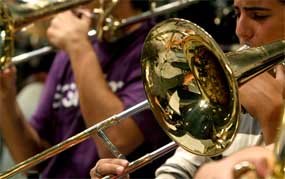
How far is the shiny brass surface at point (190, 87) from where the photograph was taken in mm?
1108

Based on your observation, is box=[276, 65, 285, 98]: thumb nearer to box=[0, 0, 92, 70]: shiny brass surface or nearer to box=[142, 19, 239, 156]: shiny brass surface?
box=[142, 19, 239, 156]: shiny brass surface

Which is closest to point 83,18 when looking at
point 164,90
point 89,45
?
Answer: point 89,45

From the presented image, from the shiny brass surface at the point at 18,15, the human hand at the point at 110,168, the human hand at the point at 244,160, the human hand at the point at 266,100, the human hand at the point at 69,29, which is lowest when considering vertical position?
the human hand at the point at 110,168

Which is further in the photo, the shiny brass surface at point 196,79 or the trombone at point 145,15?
the trombone at point 145,15

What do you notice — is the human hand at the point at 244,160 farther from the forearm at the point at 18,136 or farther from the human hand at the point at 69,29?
the forearm at the point at 18,136

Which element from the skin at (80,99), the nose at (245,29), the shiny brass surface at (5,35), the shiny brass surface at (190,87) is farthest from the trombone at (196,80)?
the shiny brass surface at (5,35)

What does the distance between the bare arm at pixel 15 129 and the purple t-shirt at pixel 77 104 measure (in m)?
0.04

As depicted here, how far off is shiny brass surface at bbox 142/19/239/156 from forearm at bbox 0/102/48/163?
2.28 ft

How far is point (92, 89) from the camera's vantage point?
1663 millimetres

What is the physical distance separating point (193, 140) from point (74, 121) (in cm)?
65

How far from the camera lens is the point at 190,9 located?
1.86 meters

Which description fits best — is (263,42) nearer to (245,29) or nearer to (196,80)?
(245,29)

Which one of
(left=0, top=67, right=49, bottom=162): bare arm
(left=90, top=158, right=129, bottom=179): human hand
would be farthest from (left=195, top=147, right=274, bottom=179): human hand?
(left=0, top=67, right=49, bottom=162): bare arm

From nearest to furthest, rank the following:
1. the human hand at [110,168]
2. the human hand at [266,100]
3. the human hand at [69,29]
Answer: the human hand at [266,100] < the human hand at [110,168] < the human hand at [69,29]
